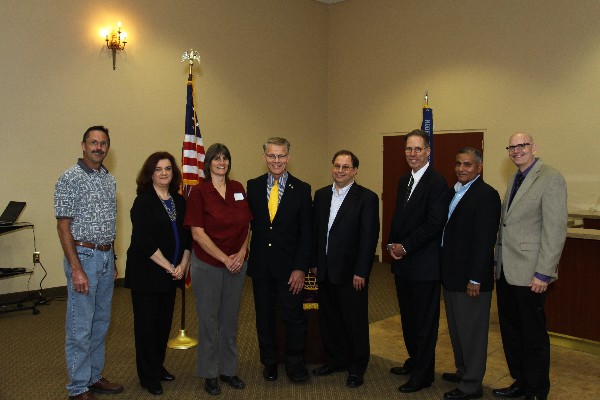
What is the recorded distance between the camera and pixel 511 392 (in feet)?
12.0

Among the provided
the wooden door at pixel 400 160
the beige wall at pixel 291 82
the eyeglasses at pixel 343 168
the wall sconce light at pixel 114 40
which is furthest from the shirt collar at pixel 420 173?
the wall sconce light at pixel 114 40

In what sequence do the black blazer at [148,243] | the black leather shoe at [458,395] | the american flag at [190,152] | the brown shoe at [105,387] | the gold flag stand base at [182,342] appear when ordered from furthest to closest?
the american flag at [190,152] < the gold flag stand base at [182,342] < the brown shoe at [105,387] < the black leather shoe at [458,395] < the black blazer at [148,243]

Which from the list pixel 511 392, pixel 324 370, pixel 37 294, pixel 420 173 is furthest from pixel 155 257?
pixel 37 294

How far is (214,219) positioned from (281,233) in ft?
1.51

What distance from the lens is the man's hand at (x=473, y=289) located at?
11.2 feet

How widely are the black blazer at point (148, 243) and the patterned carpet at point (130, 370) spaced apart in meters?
0.77

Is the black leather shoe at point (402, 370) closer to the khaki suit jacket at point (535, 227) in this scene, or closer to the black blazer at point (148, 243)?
the khaki suit jacket at point (535, 227)

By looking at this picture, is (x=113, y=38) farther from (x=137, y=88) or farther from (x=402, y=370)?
(x=402, y=370)

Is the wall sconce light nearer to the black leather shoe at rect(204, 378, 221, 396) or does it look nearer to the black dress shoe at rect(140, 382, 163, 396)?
the black dress shoe at rect(140, 382, 163, 396)

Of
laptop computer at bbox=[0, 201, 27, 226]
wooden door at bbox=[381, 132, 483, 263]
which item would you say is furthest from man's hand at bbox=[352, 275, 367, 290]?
wooden door at bbox=[381, 132, 483, 263]

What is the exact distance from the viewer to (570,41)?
6785 mm

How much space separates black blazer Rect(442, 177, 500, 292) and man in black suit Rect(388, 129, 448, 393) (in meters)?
0.09

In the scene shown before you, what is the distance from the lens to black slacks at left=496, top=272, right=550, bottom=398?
133 inches

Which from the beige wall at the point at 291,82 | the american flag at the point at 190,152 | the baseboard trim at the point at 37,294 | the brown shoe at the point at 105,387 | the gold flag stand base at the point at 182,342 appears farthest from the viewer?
the beige wall at the point at 291,82
